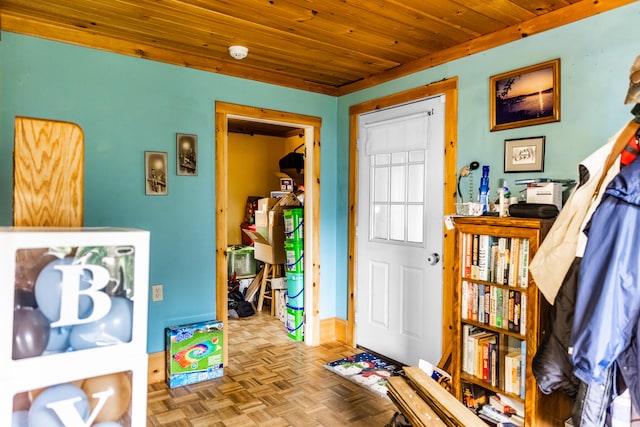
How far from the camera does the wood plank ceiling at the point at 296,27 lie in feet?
7.58

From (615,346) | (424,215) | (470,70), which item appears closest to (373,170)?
(424,215)

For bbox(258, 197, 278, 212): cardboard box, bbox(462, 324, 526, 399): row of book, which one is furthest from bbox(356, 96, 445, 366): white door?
bbox(258, 197, 278, 212): cardboard box

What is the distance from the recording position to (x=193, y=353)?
304cm

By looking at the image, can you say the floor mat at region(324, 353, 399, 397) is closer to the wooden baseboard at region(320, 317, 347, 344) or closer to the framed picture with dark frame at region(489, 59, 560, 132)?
the wooden baseboard at region(320, 317, 347, 344)

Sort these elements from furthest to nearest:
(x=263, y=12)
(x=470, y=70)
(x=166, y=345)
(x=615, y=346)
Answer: (x=166, y=345) < (x=470, y=70) < (x=263, y=12) < (x=615, y=346)

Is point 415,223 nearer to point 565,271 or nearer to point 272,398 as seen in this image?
point 565,271

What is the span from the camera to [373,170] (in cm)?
363

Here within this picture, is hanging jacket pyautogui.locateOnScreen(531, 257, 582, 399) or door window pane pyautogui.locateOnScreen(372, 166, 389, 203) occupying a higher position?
door window pane pyautogui.locateOnScreen(372, 166, 389, 203)

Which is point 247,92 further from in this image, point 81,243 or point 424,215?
point 81,243

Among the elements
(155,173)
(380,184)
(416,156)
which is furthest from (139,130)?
(416,156)

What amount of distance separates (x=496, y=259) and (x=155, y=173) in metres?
2.34

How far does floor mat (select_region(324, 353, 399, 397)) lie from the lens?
9.88ft

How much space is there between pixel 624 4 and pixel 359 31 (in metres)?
1.40

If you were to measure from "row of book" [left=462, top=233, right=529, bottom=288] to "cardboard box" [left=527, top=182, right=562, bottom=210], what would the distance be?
0.86 ft
